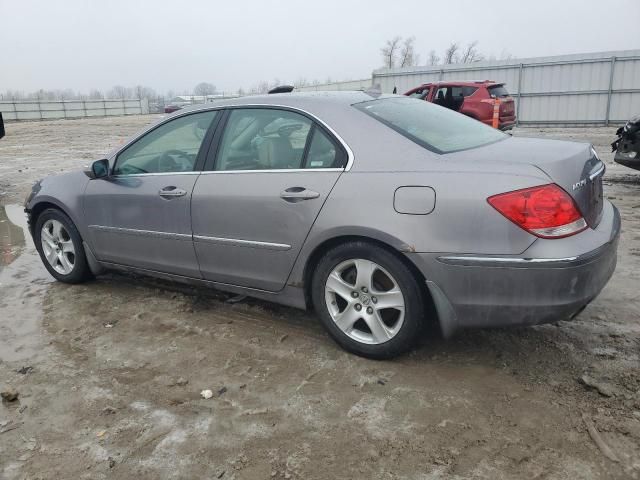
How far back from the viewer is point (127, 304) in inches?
167

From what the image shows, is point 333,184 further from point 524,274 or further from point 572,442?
point 572,442

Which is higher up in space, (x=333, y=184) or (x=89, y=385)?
(x=333, y=184)

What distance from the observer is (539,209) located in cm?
262

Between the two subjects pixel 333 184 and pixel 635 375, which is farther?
pixel 333 184

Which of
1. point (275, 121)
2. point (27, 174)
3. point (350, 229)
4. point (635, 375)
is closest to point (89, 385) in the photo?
point (350, 229)

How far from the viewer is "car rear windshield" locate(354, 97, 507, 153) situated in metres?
3.15

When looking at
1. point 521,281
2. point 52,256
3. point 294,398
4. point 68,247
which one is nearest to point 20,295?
point 52,256

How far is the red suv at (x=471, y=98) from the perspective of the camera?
14164 millimetres

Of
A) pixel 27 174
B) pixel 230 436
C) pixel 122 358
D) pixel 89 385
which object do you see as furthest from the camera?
pixel 27 174

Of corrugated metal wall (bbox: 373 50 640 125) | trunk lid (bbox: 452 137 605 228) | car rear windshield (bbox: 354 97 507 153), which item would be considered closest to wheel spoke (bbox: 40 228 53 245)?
car rear windshield (bbox: 354 97 507 153)

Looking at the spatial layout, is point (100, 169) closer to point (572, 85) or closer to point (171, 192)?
point (171, 192)

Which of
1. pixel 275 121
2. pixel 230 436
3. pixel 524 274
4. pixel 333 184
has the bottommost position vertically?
pixel 230 436

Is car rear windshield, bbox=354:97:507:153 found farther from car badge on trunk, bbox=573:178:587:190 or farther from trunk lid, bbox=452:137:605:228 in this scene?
car badge on trunk, bbox=573:178:587:190

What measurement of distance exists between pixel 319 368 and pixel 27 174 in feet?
36.7
